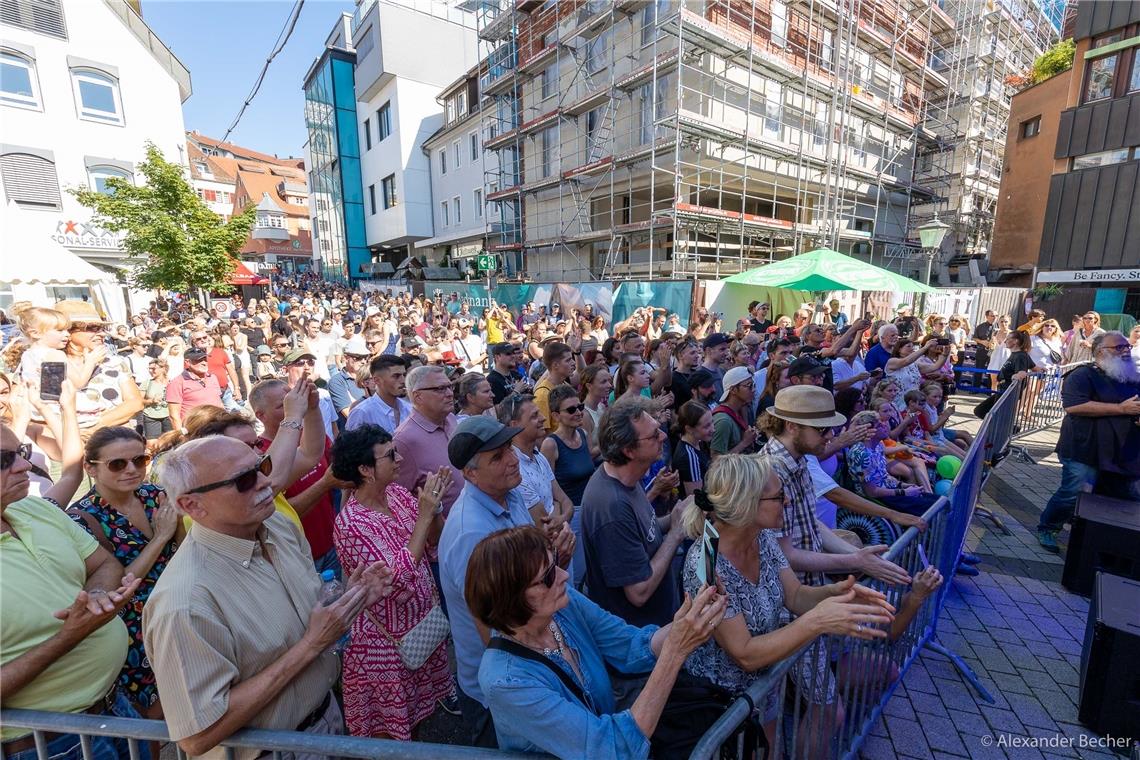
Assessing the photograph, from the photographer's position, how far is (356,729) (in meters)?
2.27

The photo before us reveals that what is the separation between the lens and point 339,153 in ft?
128

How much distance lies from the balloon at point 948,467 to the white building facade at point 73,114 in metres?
19.7

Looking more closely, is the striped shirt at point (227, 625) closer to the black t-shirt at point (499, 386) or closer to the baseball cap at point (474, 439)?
the baseball cap at point (474, 439)

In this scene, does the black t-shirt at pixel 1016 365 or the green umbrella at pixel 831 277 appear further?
the green umbrella at pixel 831 277

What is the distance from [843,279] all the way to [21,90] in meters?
26.5

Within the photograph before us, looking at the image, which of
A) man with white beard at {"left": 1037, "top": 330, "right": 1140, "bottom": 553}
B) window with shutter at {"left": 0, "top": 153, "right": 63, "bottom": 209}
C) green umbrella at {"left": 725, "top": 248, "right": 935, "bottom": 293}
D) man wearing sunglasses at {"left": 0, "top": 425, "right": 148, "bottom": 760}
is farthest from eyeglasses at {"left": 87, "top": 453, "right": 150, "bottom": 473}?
window with shutter at {"left": 0, "top": 153, "right": 63, "bottom": 209}

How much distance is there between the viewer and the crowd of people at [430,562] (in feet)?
Result: 4.89

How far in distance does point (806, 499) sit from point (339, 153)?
148 ft

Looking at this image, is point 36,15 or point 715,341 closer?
point 715,341

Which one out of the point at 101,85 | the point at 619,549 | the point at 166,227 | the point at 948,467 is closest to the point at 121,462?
the point at 619,549

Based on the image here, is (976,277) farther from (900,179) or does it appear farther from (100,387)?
(100,387)

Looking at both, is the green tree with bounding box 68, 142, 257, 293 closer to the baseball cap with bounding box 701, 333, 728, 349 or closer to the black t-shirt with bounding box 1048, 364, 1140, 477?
the baseball cap with bounding box 701, 333, 728, 349

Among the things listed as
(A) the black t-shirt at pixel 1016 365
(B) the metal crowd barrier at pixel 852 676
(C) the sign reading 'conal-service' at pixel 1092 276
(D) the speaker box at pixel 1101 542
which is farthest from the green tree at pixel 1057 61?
(B) the metal crowd barrier at pixel 852 676

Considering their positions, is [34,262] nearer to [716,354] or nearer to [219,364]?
[219,364]
